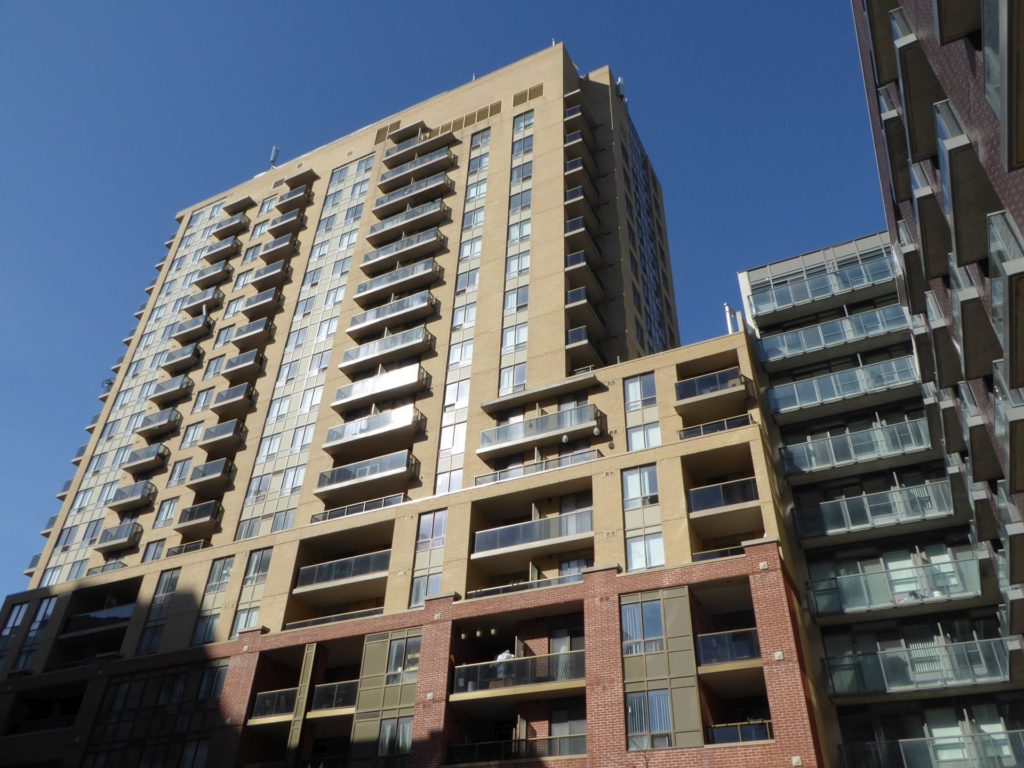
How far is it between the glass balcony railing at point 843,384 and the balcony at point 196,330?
4521cm

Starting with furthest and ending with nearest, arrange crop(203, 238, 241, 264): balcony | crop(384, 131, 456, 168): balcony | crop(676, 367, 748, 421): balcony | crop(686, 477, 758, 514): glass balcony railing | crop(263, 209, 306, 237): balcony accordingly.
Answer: crop(203, 238, 241, 264): balcony
crop(263, 209, 306, 237): balcony
crop(384, 131, 456, 168): balcony
crop(676, 367, 748, 421): balcony
crop(686, 477, 758, 514): glass balcony railing

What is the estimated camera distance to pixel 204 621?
42094 mm

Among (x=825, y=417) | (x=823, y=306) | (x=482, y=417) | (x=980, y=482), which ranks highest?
(x=823, y=306)

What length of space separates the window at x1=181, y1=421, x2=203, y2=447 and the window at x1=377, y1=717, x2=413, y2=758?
30.1 meters

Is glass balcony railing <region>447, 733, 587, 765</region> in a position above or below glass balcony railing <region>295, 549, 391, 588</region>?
below

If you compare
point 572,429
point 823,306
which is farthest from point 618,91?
point 572,429

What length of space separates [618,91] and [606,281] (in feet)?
68.0

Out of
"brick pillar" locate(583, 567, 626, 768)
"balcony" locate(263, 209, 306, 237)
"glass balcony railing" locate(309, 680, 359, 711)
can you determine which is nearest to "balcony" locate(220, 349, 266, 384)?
"balcony" locate(263, 209, 306, 237)

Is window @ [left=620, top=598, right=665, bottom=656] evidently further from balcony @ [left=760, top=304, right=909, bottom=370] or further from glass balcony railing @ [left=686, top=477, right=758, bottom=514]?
balcony @ [left=760, top=304, right=909, bottom=370]

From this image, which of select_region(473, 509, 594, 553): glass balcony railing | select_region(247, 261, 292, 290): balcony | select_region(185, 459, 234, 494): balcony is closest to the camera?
select_region(473, 509, 594, 553): glass balcony railing

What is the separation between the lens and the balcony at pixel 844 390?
3475cm

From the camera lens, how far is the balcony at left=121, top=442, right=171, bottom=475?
183 feet

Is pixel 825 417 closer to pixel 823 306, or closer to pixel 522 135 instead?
pixel 823 306

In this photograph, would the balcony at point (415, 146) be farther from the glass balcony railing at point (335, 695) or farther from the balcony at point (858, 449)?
the glass balcony railing at point (335, 695)
